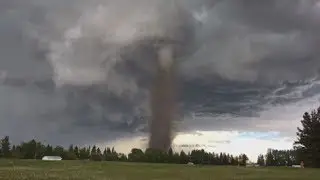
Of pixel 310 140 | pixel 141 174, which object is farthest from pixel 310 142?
pixel 141 174

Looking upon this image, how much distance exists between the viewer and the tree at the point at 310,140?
145875mm

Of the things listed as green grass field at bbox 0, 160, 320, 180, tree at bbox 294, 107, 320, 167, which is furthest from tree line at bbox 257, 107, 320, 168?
green grass field at bbox 0, 160, 320, 180

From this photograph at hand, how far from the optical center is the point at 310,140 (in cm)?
14900

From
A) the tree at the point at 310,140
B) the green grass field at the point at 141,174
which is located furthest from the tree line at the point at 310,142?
the green grass field at the point at 141,174

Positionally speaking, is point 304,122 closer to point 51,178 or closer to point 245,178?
point 245,178

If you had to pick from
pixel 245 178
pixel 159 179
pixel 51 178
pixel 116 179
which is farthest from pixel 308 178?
pixel 51 178

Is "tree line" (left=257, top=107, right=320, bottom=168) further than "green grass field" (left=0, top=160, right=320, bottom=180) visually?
Yes

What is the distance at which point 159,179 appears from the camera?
Result: 65.4 metres

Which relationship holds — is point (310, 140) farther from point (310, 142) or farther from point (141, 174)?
point (141, 174)

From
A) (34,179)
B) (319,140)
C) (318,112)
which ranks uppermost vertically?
(318,112)

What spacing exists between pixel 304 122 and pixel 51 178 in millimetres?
120461

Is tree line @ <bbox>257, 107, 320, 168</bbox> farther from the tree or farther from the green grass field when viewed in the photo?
the green grass field

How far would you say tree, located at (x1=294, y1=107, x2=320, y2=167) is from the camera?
14588 cm

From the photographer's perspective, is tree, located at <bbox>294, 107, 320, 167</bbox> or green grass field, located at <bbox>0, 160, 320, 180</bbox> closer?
green grass field, located at <bbox>0, 160, 320, 180</bbox>
